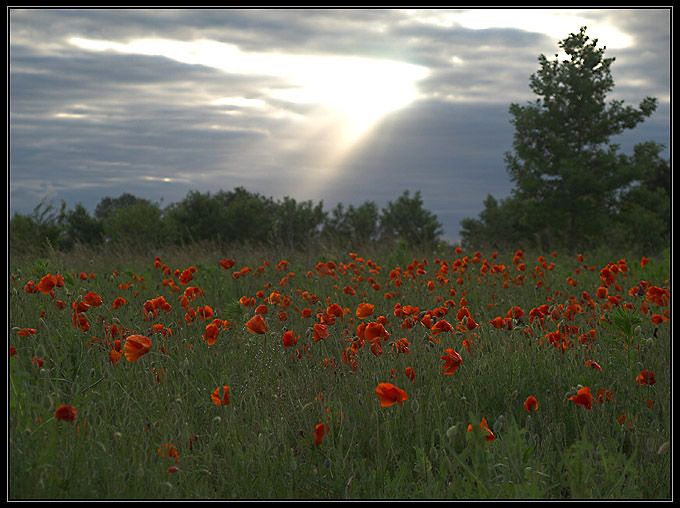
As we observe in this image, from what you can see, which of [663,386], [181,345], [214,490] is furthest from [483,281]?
[214,490]

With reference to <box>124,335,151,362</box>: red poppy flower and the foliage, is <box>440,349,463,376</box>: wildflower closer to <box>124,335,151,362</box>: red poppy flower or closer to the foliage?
<box>124,335,151,362</box>: red poppy flower

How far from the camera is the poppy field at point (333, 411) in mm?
2410

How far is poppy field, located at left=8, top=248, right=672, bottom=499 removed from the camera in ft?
7.91

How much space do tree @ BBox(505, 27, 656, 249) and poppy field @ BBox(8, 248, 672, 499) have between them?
2110cm

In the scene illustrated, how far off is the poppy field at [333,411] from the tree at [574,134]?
21.1 metres

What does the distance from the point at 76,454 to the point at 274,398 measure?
1.29 metres

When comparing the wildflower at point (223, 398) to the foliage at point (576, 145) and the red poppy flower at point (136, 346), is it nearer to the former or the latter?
the red poppy flower at point (136, 346)

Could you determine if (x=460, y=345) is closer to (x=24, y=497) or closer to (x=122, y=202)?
(x=24, y=497)

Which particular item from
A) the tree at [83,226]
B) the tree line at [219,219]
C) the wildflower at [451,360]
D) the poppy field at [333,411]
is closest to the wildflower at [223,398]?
the poppy field at [333,411]

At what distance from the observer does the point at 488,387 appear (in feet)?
11.9

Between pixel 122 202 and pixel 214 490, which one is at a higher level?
pixel 122 202

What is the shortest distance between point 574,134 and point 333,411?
2555 cm

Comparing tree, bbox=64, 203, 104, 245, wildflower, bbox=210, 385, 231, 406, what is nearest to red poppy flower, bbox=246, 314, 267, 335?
wildflower, bbox=210, 385, 231, 406

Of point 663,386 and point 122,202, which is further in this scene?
point 122,202
